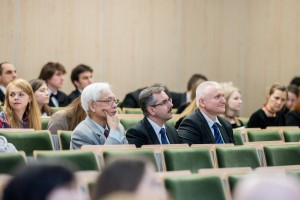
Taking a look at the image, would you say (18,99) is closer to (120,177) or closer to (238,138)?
(238,138)

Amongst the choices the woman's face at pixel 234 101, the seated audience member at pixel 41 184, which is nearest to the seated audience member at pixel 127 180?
the seated audience member at pixel 41 184

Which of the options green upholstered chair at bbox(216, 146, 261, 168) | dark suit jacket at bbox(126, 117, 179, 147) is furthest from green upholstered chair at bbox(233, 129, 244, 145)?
green upholstered chair at bbox(216, 146, 261, 168)

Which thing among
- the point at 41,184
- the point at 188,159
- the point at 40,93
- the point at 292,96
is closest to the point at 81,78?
the point at 40,93

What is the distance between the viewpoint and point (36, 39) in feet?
37.3

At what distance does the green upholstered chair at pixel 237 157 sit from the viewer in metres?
5.62

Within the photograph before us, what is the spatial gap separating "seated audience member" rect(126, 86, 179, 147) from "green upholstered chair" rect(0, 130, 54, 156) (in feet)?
2.60

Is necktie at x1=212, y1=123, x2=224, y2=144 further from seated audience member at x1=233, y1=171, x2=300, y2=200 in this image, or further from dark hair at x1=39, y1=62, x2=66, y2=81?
seated audience member at x1=233, y1=171, x2=300, y2=200

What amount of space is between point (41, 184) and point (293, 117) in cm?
780

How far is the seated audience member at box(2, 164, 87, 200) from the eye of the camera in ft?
7.21

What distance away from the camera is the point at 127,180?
8.00 ft

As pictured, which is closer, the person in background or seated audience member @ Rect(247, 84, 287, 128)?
seated audience member @ Rect(247, 84, 287, 128)

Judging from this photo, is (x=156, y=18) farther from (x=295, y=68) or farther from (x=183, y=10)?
(x=295, y=68)

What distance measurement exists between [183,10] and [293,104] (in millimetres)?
3079

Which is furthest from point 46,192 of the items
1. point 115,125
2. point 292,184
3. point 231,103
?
point 231,103
